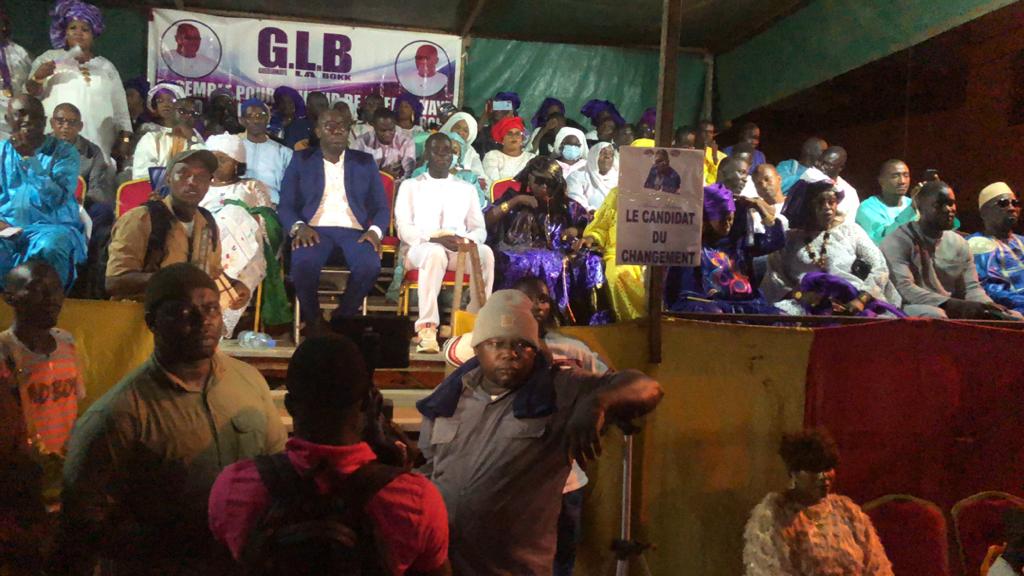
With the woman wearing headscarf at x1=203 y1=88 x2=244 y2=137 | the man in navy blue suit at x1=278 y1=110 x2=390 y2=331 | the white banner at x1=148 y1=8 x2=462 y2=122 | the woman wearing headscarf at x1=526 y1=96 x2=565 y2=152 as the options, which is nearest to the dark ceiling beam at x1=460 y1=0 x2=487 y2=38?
the white banner at x1=148 y1=8 x2=462 y2=122

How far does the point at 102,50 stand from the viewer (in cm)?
948

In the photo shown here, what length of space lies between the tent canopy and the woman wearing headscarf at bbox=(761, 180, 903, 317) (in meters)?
4.05

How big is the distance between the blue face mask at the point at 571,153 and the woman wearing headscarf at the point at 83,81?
451cm

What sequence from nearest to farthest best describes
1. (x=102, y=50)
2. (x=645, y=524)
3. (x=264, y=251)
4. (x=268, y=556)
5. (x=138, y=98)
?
1. (x=268, y=556)
2. (x=645, y=524)
3. (x=264, y=251)
4. (x=138, y=98)
5. (x=102, y=50)

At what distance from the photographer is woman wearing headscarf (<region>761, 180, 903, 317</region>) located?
17.5 ft

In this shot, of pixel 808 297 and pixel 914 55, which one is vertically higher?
pixel 914 55

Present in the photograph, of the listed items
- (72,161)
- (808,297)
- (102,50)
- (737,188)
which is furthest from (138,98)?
(808,297)

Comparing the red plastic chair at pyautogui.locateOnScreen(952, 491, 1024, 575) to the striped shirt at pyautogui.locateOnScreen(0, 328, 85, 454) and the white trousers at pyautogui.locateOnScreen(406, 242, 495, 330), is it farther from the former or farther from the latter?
the striped shirt at pyautogui.locateOnScreen(0, 328, 85, 454)

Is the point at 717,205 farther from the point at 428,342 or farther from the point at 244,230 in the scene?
the point at 244,230

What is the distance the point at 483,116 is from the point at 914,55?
5.10 metres

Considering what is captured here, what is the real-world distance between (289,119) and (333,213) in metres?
3.19

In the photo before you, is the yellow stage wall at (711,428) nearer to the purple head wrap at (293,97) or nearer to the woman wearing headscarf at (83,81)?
the woman wearing headscarf at (83,81)

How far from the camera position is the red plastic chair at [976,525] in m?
3.79

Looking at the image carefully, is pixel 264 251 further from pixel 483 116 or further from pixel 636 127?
pixel 636 127
